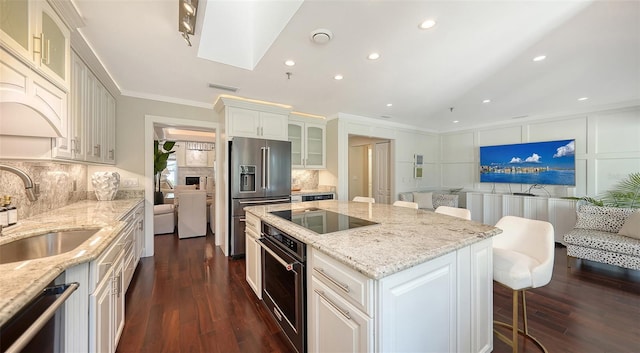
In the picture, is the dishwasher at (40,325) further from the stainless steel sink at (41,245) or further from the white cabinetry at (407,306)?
the white cabinetry at (407,306)

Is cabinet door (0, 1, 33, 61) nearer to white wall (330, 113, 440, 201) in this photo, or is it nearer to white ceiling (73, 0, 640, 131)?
white ceiling (73, 0, 640, 131)

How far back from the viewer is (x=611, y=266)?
10.5 ft

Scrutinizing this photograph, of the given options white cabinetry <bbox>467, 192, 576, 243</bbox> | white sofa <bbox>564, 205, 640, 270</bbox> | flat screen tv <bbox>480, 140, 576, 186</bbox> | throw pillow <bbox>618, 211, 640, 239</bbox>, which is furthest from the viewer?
flat screen tv <bbox>480, 140, 576, 186</bbox>

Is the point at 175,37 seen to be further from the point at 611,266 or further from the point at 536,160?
the point at 536,160

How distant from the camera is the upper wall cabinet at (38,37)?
1213 mm

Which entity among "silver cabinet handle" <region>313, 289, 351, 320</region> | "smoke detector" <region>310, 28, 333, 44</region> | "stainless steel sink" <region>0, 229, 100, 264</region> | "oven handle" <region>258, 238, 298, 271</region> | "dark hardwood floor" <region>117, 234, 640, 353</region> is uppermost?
"smoke detector" <region>310, 28, 333, 44</region>

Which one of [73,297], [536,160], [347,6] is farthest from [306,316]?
[536,160]

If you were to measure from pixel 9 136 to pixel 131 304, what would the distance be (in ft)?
5.49

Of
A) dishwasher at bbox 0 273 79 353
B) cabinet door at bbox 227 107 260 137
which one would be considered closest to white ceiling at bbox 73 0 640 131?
cabinet door at bbox 227 107 260 137

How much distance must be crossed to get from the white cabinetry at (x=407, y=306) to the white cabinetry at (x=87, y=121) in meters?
2.13

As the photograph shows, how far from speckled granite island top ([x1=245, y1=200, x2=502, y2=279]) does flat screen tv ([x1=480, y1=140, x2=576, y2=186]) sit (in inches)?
170

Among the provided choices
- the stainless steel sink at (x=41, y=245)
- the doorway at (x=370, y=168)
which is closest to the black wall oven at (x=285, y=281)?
the stainless steel sink at (x=41, y=245)

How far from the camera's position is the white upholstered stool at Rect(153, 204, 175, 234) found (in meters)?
4.78

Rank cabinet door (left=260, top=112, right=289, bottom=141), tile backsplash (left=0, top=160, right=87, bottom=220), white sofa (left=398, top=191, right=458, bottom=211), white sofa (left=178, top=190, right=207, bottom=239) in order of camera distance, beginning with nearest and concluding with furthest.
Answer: tile backsplash (left=0, top=160, right=87, bottom=220) → cabinet door (left=260, top=112, right=289, bottom=141) → white sofa (left=178, top=190, right=207, bottom=239) → white sofa (left=398, top=191, right=458, bottom=211)
